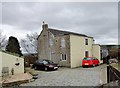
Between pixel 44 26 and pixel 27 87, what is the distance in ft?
72.1

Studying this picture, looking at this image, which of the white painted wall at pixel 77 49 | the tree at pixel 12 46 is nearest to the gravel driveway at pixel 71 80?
the white painted wall at pixel 77 49

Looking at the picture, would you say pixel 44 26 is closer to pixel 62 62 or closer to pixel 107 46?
pixel 62 62

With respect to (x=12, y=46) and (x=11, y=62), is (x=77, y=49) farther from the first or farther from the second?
(x=11, y=62)

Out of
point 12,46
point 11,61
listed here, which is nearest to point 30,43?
point 12,46

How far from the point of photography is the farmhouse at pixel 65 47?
30.6 metres

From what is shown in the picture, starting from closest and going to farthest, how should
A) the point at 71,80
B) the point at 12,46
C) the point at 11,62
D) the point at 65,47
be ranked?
1. the point at 71,80
2. the point at 11,62
3. the point at 12,46
4. the point at 65,47

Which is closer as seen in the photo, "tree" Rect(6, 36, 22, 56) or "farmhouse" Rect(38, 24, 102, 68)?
"tree" Rect(6, 36, 22, 56)

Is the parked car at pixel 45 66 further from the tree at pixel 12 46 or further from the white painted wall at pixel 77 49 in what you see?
the white painted wall at pixel 77 49

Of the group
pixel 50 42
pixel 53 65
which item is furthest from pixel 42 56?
pixel 53 65

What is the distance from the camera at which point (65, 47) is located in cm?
3119

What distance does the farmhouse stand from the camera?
3062 centimetres

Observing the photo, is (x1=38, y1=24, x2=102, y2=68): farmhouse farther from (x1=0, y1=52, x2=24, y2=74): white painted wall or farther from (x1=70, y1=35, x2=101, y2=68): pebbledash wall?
(x1=0, y1=52, x2=24, y2=74): white painted wall

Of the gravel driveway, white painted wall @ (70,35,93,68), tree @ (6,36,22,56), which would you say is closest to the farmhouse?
white painted wall @ (70,35,93,68)

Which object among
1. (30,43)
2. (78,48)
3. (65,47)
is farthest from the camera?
(30,43)
